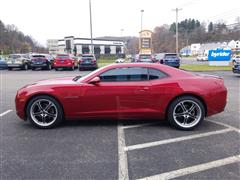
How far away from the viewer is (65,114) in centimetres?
546

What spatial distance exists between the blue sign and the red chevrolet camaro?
23.8 m

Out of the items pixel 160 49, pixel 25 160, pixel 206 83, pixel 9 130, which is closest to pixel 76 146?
pixel 25 160

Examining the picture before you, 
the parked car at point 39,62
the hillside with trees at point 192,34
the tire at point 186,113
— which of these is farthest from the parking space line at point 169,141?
the hillside with trees at point 192,34

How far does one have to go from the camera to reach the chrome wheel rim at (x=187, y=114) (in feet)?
17.6

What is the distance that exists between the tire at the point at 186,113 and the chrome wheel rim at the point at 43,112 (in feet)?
7.82

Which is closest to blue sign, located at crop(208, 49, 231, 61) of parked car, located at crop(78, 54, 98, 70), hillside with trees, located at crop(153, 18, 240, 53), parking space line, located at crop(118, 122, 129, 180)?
parked car, located at crop(78, 54, 98, 70)

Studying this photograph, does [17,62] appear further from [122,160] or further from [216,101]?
[122,160]

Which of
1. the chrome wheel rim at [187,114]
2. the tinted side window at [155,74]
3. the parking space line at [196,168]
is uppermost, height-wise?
the tinted side window at [155,74]

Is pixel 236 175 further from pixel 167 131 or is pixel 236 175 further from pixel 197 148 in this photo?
pixel 167 131

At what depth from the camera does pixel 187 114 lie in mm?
5398

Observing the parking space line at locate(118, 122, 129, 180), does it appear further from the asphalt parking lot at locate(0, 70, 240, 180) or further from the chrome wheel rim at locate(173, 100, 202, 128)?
the chrome wheel rim at locate(173, 100, 202, 128)

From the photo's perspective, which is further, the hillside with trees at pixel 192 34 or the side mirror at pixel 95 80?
the hillside with trees at pixel 192 34

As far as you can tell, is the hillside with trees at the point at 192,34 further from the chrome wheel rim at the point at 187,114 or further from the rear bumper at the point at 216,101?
the chrome wheel rim at the point at 187,114

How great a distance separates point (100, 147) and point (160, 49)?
104094 millimetres
